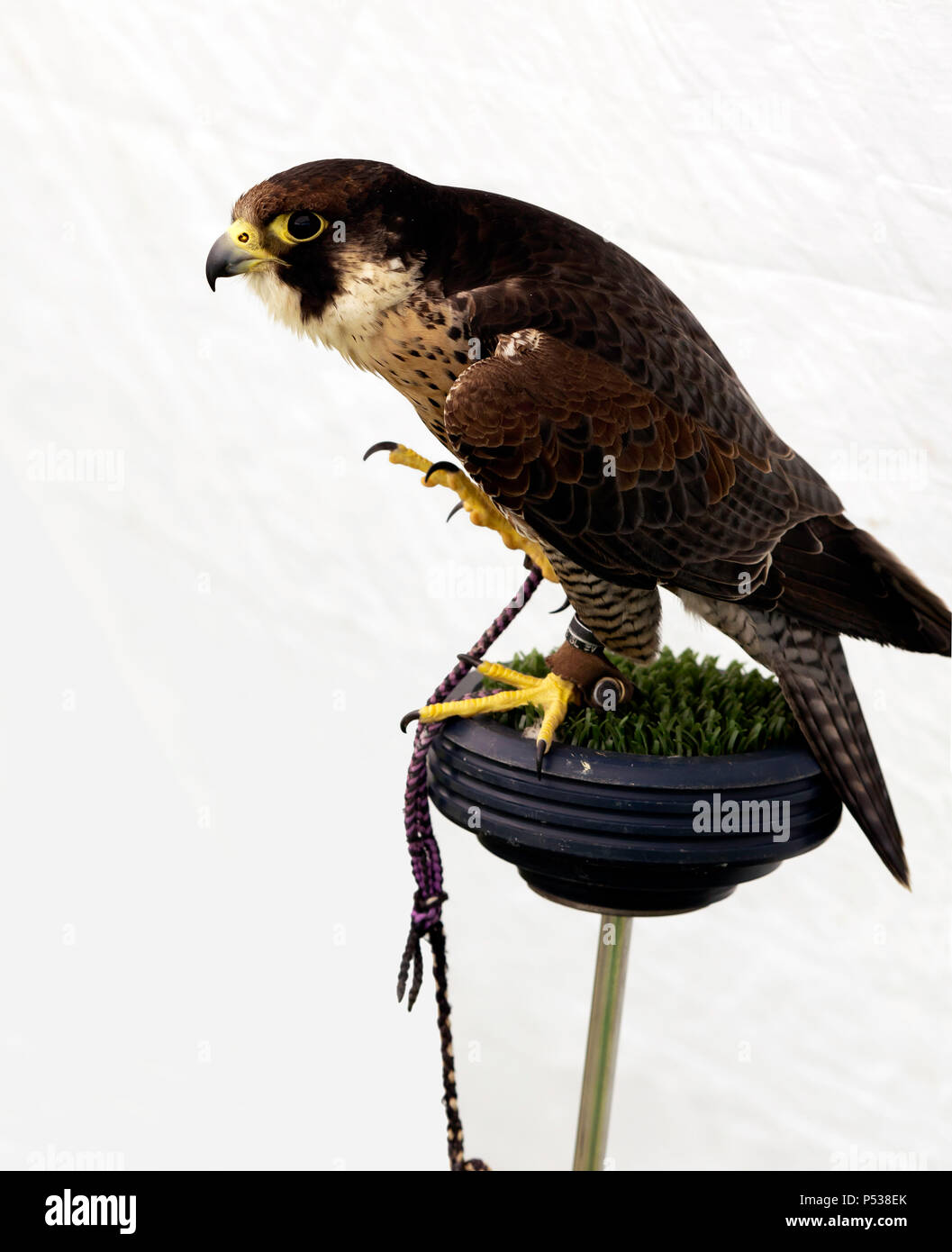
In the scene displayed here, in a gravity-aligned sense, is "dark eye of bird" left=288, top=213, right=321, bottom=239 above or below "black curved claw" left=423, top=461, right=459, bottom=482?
above

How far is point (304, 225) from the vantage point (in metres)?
1.29

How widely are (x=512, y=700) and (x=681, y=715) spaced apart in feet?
0.61

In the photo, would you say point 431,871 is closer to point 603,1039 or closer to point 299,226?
point 603,1039

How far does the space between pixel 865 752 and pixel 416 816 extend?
1.59ft

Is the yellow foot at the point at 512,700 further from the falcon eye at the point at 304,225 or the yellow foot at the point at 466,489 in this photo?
the falcon eye at the point at 304,225

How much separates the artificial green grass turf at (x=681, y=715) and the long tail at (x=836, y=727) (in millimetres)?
54

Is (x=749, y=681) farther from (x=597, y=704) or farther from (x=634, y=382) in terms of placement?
(x=634, y=382)

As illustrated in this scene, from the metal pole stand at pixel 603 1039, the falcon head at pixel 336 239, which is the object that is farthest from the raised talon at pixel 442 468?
the metal pole stand at pixel 603 1039

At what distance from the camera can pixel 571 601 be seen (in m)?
1.41

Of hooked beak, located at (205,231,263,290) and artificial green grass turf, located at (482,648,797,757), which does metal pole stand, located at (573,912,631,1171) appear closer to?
artificial green grass turf, located at (482,648,797,757)

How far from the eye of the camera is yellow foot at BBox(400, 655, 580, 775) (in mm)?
1388

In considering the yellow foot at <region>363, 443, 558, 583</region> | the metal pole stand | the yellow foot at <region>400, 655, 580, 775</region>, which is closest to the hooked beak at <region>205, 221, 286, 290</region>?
the yellow foot at <region>363, 443, 558, 583</region>

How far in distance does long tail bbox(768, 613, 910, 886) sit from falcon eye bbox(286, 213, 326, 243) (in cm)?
62

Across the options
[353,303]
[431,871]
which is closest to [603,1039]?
[431,871]
